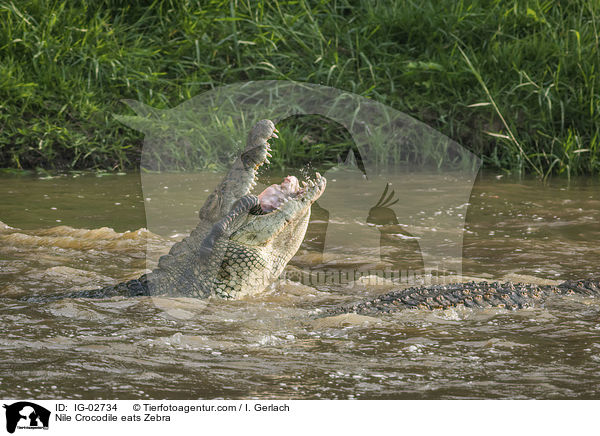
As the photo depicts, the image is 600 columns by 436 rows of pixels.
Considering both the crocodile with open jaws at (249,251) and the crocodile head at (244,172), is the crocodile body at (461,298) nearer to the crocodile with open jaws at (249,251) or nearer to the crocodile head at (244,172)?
the crocodile with open jaws at (249,251)

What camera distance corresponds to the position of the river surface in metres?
3.17

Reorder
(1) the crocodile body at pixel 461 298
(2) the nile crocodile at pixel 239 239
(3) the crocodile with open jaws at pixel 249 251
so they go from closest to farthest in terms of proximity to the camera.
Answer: (1) the crocodile body at pixel 461 298 < (3) the crocodile with open jaws at pixel 249 251 < (2) the nile crocodile at pixel 239 239

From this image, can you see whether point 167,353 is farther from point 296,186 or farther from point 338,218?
point 338,218

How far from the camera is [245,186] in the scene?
454cm

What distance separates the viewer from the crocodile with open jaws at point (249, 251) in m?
4.32

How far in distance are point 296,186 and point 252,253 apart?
1.48ft

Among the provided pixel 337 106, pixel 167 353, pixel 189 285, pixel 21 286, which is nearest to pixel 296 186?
pixel 189 285
